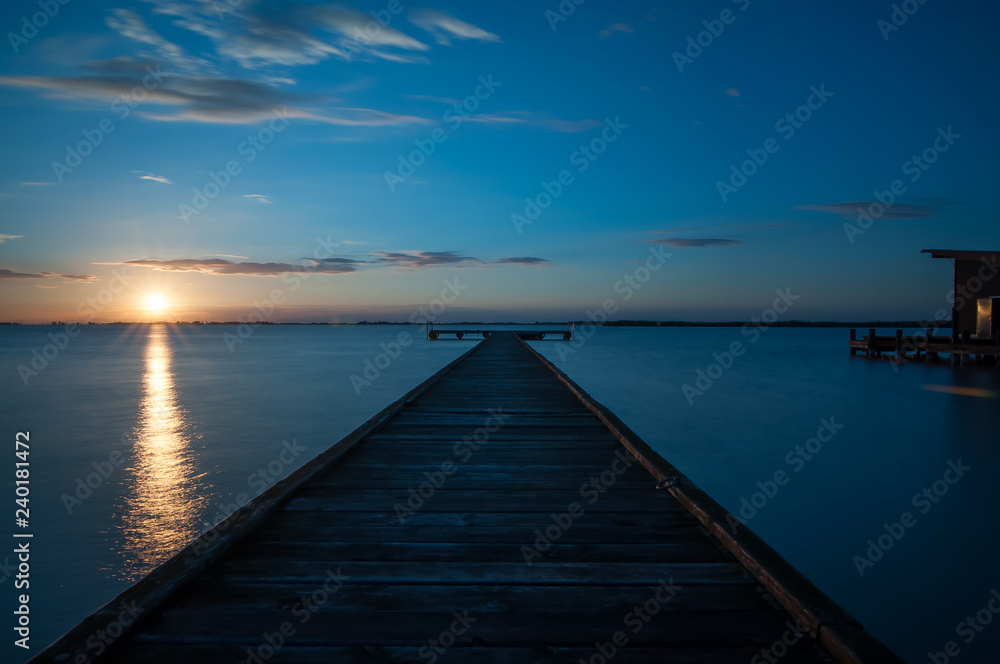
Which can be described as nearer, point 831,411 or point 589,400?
point 589,400

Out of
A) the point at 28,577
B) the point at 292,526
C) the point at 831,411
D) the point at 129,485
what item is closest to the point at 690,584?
the point at 292,526

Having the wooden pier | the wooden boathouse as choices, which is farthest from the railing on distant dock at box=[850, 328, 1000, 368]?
the wooden pier

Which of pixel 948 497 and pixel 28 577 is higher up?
pixel 28 577

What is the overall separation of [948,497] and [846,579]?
3.23 meters

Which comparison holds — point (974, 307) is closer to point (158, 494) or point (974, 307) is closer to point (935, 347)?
point (935, 347)

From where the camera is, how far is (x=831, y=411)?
526 inches

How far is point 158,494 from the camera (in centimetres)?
696

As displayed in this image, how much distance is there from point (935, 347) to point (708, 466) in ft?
60.4

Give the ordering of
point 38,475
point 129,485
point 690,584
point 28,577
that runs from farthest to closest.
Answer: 1. point 38,475
2. point 129,485
3. point 28,577
4. point 690,584

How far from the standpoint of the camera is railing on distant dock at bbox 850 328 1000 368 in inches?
754

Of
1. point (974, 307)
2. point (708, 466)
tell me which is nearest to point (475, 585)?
point (708, 466)

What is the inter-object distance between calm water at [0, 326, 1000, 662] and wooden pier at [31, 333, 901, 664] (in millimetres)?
2303

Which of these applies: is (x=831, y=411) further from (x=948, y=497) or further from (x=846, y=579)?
(x=846, y=579)

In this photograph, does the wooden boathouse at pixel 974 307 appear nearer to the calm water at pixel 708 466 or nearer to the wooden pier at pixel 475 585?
the calm water at pixel 708 466
